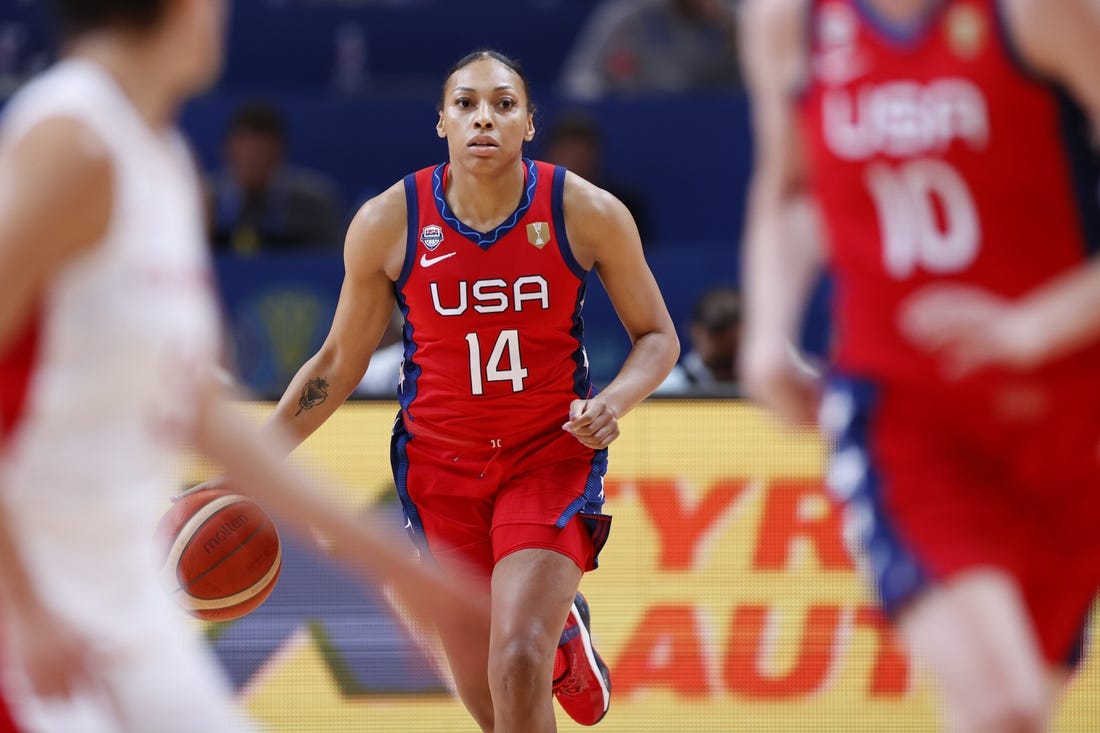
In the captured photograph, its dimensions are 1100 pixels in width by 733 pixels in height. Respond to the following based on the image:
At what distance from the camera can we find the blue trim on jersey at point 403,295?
5414 millimetres

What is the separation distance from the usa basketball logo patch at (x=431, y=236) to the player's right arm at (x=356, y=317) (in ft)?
0.23

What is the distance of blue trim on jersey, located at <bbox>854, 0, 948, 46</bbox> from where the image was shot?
289 centimetres

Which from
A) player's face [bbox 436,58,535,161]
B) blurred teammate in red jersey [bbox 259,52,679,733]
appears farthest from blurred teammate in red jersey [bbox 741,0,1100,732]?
player's face [bbox 436,58,535,161]

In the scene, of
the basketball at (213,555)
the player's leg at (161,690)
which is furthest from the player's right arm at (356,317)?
the player's leg at (161,690)

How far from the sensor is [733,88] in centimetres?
1044

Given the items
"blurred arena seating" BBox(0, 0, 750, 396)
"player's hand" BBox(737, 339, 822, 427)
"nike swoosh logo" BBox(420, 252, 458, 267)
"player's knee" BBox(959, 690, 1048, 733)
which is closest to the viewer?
"player's knee" BBox(959, 690, 1048, 733)

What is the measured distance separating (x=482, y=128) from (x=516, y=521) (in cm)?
126

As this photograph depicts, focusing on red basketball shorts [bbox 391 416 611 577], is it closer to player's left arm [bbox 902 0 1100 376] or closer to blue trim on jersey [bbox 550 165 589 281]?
blue trim on jersey [bbox 550 165 589 281]

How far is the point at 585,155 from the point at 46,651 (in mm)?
7290

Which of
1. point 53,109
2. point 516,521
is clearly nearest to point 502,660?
point 516,521

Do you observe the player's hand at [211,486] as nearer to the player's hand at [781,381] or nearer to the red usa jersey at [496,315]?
the red usa jersey at [496,315]

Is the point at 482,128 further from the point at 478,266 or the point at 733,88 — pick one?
the point at 733,88

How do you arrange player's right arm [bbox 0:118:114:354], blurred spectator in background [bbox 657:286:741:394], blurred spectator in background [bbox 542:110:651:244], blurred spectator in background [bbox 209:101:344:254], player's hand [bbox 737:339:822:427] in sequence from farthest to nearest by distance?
blurred spectator in background [bbox 209:101:344:254] < blurred spectator in background [bbox 542:110:651:244] < blurred spectator in background [bbox 657:286:741:394] < player's hand [bbox 737:339:822:427] < player's right arm [bbox 0:118:114:354]

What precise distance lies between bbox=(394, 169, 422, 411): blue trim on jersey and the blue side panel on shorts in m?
2.55
